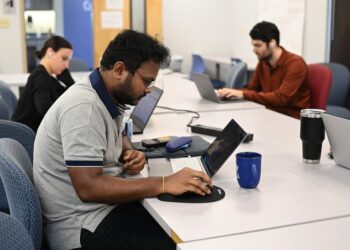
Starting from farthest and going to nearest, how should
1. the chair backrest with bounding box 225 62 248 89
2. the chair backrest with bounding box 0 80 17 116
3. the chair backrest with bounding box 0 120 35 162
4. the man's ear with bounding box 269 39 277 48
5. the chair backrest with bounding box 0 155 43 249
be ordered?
the chair backrest with bounding box 225 62 248 89 < the man's ear with bounding box 269 39 277 48 < the chair backrest with bounding box 0 80 17 116 < the chair backrest with bounding box 0 120 35 162 < the chair backrest with bounding box 0 155 43 249

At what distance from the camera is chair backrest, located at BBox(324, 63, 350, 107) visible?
4551mm

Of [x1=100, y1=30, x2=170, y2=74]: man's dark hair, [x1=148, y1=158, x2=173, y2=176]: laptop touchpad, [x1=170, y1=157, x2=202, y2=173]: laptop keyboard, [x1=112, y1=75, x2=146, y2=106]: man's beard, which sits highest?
[x1=100, y1=30, x2=170, y2=74]: man's dark hair

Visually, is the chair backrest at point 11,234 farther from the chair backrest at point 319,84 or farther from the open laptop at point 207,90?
the chair backrest at point 319,84

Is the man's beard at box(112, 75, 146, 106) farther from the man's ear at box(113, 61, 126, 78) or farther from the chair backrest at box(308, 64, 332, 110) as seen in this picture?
the chair backrest at box(308, 64, 332, 110)

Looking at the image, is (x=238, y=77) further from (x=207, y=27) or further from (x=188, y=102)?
(x=207, y=27)

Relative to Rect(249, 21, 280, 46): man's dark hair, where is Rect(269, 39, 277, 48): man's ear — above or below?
below

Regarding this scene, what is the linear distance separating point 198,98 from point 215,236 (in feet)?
7.85

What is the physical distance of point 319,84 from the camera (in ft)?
11.4

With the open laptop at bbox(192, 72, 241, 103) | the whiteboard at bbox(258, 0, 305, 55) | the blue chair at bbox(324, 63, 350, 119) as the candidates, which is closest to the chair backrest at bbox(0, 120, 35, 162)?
the open laptop at bbox(192, 72, 241, 103)

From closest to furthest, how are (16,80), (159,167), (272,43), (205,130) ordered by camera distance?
(159,167) < (205,130) < (272,43) < (16,80)

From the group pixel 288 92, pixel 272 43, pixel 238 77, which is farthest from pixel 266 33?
pixel 238 77

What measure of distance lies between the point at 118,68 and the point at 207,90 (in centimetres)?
183

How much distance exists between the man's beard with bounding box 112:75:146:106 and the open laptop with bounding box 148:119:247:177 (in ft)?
1.00

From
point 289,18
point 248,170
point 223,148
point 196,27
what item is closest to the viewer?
point 248,170
